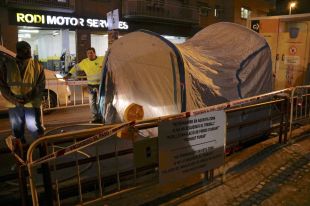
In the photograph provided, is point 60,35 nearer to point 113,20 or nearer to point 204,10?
point 113,20

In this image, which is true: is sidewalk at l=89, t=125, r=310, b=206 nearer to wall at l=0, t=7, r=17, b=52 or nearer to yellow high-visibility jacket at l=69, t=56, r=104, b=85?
yellow high-visibility jacket at l=69, t=56, r=104, b=85

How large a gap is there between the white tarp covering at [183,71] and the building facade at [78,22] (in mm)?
9644

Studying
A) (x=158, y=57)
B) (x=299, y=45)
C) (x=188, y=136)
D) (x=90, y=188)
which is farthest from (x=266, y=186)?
(x=299, y=45)

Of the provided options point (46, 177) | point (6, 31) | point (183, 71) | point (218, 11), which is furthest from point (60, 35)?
point (46, 177)

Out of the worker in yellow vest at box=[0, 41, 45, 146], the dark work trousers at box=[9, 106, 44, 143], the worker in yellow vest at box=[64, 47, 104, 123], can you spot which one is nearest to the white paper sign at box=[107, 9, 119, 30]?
the worker in yellow vest at box=[64, 47, 104, 123]

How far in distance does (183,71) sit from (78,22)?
1606 cm

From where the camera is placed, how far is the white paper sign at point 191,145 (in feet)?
11.7

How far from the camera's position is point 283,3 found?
27.2m

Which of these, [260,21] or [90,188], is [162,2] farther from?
[90,188]

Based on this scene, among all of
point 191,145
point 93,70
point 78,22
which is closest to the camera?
point 191,145

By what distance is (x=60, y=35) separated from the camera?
20188mm

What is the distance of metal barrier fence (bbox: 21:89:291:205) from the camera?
3.05 m

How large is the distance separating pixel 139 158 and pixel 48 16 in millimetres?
17157

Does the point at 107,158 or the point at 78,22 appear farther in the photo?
the point at 78,22
